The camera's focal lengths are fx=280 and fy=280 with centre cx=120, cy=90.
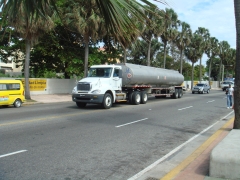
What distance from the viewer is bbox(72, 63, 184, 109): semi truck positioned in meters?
17.2

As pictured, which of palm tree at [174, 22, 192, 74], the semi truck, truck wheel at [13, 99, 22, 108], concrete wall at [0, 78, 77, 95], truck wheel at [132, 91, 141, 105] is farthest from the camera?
palm tree at [174, 22, 192, 74]

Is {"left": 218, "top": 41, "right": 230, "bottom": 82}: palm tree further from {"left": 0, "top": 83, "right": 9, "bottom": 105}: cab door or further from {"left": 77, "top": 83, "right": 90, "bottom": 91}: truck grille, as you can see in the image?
{"left": 0, "top": 83, "right": 9, "bottom": 105}: cab door

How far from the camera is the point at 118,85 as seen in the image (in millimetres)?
19078

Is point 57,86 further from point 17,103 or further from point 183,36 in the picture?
point 183,36

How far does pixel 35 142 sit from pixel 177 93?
77.1ft

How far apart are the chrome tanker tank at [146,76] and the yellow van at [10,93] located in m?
7.08

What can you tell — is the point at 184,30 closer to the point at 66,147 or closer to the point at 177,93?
the point at 177,93

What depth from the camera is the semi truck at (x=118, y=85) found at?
1719 cm

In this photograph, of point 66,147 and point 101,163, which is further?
point 66,147

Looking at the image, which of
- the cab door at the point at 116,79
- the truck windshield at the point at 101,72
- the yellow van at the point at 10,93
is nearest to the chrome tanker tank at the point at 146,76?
the cab door at the point at 116,79

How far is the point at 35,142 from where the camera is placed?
7914 millimetres

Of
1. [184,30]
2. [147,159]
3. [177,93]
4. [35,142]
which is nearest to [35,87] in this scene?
[177,93]

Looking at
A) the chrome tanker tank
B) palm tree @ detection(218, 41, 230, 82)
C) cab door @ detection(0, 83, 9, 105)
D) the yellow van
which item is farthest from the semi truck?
palm tree @ detection(218, 41, 230, 82)

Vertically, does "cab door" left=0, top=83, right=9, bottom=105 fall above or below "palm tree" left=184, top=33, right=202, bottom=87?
below
